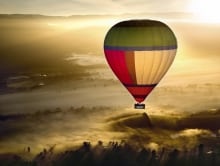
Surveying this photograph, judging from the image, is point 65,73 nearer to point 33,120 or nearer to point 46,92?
point 46,92

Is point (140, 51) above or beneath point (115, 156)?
above

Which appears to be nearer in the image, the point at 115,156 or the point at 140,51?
the point at 140,51

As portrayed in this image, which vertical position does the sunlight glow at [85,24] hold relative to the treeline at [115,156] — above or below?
Answer: above

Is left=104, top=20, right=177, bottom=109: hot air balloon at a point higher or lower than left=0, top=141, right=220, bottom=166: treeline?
higher

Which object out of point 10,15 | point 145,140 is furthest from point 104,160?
point 10,15

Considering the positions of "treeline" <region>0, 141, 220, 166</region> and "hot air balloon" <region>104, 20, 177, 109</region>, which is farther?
"treeline" <region>0, 141, 220, 166</region>

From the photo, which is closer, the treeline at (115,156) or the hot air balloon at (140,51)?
the hot air balloon at (140,51)
